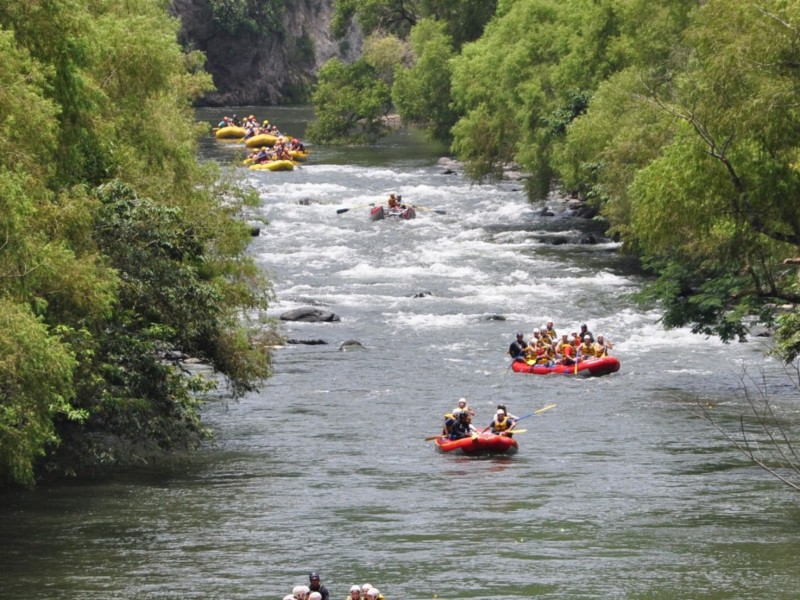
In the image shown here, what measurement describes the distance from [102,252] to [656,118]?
2214 cm

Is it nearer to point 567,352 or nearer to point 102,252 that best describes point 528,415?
point 567,352

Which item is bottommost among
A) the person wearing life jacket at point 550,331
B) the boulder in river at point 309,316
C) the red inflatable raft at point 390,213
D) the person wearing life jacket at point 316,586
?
the red inflatable raft at point 390,213

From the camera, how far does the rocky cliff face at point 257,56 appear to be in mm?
126688

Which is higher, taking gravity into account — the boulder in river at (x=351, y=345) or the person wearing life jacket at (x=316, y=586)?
the person wearing life jacket at (x=316, y=586)

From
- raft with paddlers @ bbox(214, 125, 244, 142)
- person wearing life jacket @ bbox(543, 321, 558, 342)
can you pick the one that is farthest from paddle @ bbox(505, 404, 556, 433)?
raft with paddlers @ bbox(214, 125, 244, 142)

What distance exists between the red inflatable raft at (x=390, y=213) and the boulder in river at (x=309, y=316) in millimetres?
17671

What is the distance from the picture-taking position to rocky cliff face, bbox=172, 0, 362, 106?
126688 mm

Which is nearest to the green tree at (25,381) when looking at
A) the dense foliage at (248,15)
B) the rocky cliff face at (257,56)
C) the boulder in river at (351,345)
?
the boulder in river at (351,345)

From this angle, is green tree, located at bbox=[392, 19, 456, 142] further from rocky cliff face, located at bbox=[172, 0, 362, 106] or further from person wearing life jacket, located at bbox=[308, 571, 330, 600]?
person wearing life jacket, located at bbox=[308, 571, 330, 600]

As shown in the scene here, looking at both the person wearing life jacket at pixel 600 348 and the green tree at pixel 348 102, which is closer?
the person wearing life jacket at pixel 600 348

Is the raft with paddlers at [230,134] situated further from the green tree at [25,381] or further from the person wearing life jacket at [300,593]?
the person wearing life jacket at [300,593]

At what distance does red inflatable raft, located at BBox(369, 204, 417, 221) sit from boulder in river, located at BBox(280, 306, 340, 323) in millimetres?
17671

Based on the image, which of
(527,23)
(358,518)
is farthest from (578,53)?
(358,518)

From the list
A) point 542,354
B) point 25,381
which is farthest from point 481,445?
point 25,381
